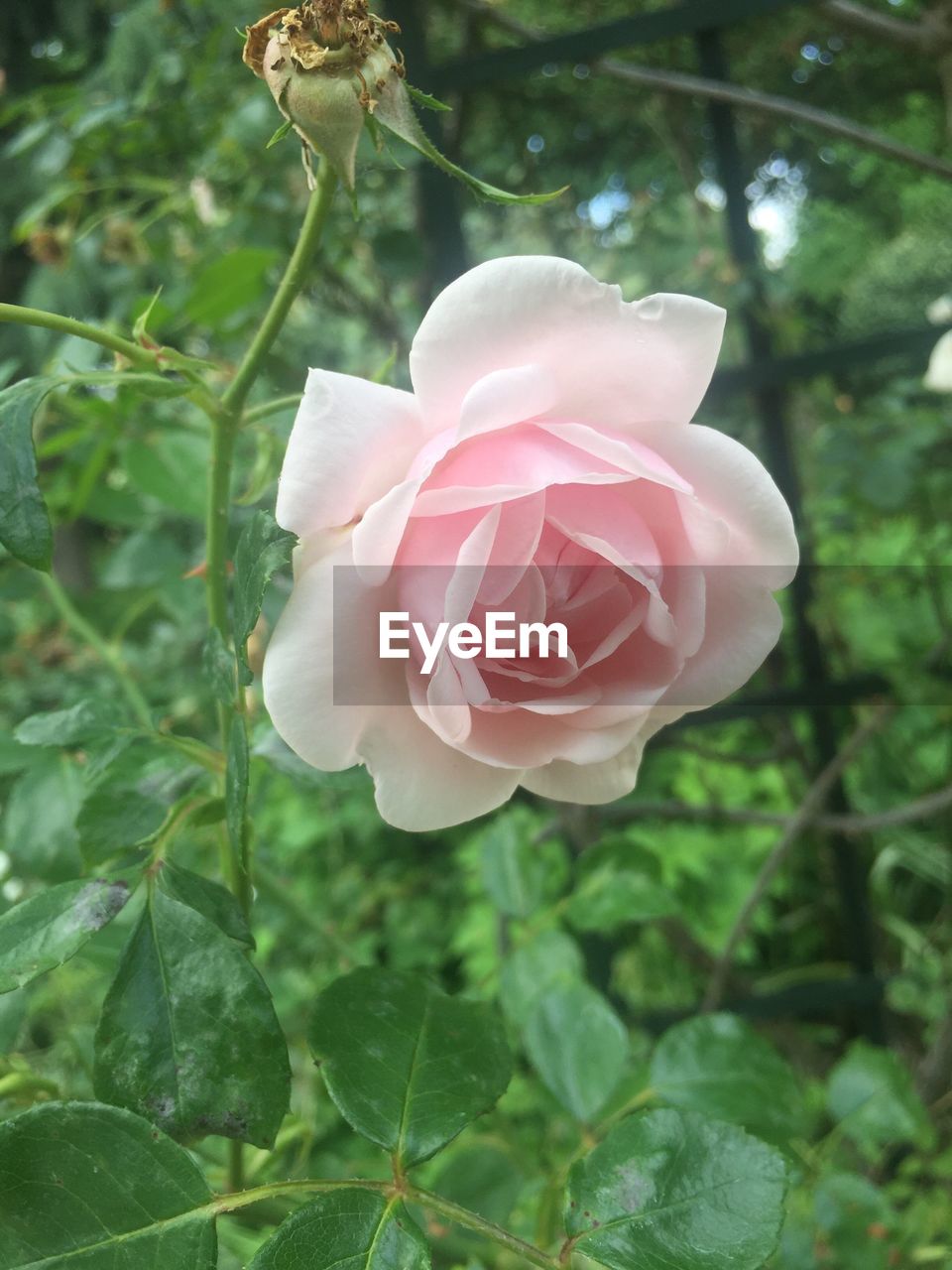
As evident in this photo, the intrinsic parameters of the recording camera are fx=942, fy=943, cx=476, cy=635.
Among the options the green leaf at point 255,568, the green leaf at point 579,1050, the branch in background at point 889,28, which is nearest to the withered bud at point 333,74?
the green leaf at point 255,568

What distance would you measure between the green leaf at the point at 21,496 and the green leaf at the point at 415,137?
142mm

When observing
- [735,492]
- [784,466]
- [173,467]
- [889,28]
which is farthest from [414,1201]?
[889,28]

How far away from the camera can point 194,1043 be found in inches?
11.1

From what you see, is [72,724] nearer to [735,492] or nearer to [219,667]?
[219,667]

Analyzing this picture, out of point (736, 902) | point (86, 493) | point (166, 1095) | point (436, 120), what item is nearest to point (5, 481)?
point (166, 1095)

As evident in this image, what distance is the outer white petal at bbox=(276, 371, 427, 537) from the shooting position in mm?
259

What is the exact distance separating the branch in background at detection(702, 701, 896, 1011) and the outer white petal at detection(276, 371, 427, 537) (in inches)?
31.4

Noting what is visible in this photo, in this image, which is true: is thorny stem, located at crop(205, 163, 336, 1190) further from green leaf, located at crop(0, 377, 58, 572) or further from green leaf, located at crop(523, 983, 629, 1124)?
green leaf, located at crop(523, 983, 629, 1124)

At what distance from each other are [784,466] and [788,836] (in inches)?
16.3

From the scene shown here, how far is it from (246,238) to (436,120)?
9.3 inches

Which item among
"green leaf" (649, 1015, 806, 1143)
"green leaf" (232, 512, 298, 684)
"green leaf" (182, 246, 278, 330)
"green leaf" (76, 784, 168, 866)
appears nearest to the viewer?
"green leaf" (232, 512, 298, 684)

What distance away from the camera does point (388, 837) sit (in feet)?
5.98

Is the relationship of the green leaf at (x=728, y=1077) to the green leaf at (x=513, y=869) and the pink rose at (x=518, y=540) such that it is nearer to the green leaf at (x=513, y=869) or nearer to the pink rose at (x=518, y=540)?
the green leaf at (x=513, y=869)

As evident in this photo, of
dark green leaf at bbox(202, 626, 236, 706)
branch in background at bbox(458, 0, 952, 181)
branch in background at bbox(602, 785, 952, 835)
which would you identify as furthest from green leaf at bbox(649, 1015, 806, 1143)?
branch in background at bbox(458, 0, 952, 181)
